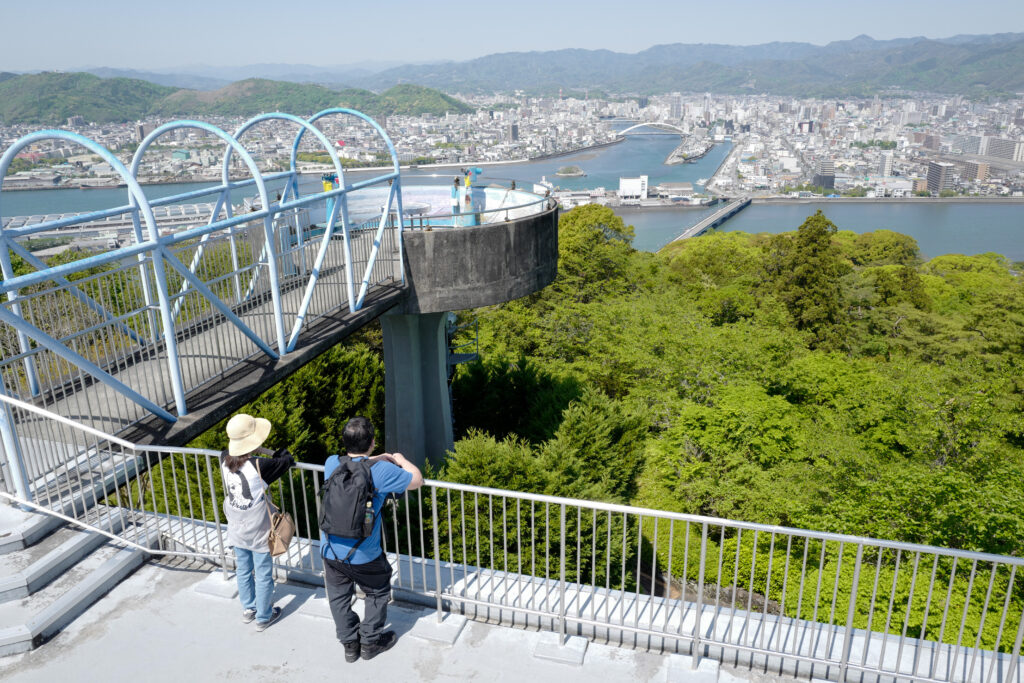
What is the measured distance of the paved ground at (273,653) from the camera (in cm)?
438

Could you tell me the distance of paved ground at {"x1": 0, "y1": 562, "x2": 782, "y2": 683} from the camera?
4383 mm

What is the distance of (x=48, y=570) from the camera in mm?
5066

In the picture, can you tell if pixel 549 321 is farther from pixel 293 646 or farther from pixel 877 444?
pixel 293 646

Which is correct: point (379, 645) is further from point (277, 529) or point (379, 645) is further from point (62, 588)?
point (62, 588)

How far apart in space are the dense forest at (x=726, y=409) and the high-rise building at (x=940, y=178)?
14861cm

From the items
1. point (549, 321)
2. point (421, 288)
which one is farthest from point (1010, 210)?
point (421, 288)

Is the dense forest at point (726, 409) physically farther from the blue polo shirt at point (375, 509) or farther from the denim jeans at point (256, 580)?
the blue polo shirt at point (375, 509)

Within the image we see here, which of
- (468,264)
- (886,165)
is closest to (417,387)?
(468,264)

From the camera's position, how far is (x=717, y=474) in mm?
18359

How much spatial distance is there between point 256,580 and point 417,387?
38.2 feet

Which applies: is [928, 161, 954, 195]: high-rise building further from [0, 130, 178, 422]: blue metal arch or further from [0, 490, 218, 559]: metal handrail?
[0, 490, 218, 559]: metal handrail

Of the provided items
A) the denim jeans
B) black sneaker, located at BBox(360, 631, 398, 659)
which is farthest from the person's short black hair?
black sneaker, located at BBox(360, 631, 398, 659)

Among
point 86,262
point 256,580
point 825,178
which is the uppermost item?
point 86,262

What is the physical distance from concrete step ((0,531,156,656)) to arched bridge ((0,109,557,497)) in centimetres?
71
